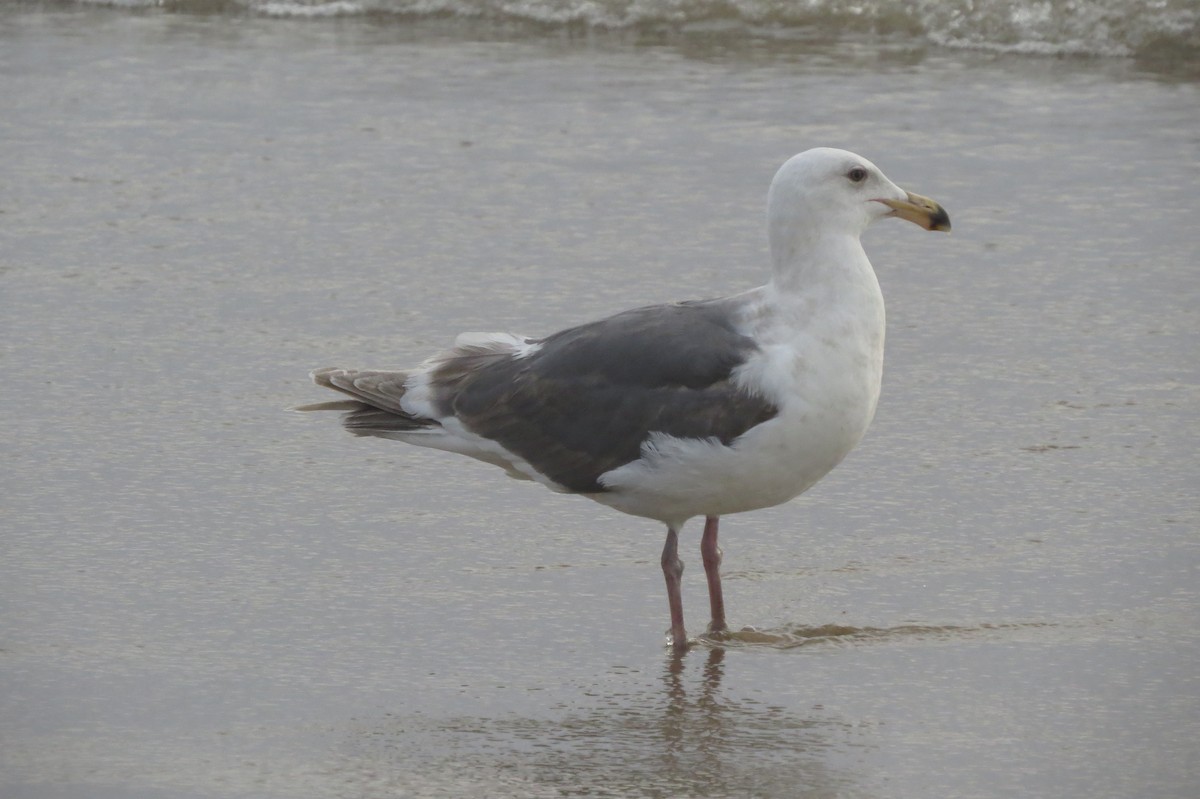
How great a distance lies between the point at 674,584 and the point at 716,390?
1.59 feet

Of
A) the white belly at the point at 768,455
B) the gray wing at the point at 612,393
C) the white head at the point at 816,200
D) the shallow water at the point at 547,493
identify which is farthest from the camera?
Answer: the white head at the point at 816,200

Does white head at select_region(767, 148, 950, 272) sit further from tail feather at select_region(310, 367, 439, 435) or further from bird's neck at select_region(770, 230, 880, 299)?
tail feather at select_region(310, 367, 439, 435)

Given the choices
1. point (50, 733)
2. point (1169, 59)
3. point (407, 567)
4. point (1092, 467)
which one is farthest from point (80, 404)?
point (1169, 59)

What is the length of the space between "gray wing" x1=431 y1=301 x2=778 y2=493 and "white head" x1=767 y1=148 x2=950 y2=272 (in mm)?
250

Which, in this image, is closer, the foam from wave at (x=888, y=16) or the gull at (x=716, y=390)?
the gull at (x=716, y=390)

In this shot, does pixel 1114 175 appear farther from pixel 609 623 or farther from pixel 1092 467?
pixel 609 623

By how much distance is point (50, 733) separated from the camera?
4.02 metres

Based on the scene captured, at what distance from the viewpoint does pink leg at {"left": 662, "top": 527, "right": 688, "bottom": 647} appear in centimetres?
456

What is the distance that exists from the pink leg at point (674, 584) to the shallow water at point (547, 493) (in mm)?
65

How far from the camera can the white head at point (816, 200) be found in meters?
4.71

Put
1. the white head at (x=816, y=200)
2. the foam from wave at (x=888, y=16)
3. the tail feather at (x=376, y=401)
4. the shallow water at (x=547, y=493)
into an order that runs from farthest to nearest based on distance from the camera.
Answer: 1. the foam from wave at (x=888, y=16)
2. the tail feather at (x=376, y=401)
3. the white head at (x=816, y=200)
4. the shallow water at (x=547, y=493)

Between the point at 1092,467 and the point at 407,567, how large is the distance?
2029 millimetres

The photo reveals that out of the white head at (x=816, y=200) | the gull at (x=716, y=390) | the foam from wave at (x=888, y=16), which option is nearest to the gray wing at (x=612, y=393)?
the gull at (x=716, y=390)

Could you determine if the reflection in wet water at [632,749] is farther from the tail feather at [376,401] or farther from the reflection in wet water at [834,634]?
the tail feather at [376,401]
